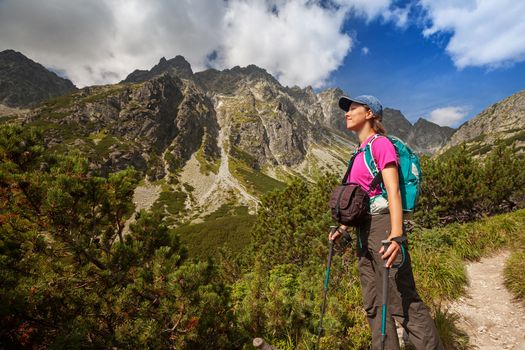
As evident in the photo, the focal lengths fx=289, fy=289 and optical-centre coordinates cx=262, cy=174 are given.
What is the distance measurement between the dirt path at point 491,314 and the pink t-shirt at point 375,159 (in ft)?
10.2

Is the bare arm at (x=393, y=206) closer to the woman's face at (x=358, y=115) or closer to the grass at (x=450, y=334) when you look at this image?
the woman's face at (x=358, y=115)

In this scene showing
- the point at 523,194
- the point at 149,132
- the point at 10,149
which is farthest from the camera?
the point at 149,132

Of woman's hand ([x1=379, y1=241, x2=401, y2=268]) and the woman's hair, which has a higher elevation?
the woman's hair

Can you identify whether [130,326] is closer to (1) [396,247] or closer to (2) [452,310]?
(1) [396,247]

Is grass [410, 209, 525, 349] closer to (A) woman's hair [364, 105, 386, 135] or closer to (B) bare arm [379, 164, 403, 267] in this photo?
(B) bare arm [379, 164, 403, 267]

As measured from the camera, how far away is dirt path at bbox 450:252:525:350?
4031 mm

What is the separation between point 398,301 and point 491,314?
10.8 feet

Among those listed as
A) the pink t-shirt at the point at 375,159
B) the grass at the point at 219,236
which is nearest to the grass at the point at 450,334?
the pink t-shirt at the point at 375,159

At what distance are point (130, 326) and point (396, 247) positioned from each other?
278 cm

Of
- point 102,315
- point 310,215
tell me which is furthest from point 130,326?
point 310,215

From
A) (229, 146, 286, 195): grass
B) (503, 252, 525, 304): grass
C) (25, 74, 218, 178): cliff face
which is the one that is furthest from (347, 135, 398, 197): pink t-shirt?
(25, 74, 218, 178): cliff face

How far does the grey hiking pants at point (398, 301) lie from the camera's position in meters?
2.68

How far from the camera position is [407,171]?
2695 mm

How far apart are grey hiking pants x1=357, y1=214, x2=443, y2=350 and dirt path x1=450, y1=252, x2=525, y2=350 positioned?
2.06 m
